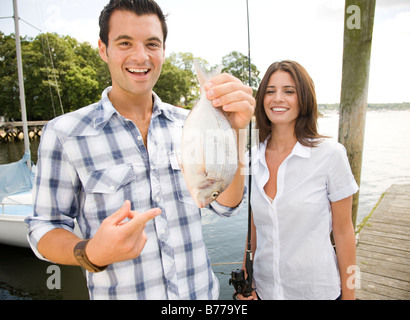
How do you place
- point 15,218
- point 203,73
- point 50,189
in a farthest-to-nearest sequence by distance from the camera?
1. point 15,218
2. point 50,189
3. point 203,73

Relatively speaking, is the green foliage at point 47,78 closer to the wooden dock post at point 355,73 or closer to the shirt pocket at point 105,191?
the wooden dock post at point 355,73

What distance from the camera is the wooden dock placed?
3.43m

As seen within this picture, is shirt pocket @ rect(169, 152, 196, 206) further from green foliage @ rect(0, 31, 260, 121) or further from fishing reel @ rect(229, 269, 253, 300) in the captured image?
green foliage @ rect(0, 31, 260, 121)

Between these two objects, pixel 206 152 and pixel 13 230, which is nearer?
pixel 206 152

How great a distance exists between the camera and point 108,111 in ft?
4.87

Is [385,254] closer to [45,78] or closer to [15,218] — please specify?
[15,218]

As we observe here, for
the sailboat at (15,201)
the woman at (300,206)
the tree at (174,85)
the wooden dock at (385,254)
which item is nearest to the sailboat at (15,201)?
the sailboat at (15,201)

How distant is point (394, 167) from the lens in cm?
1596

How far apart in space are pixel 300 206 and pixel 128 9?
5.29 ft

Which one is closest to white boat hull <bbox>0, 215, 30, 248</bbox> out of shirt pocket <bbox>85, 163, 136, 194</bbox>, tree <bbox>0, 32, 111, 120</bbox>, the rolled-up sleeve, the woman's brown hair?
the rolled-up sleeve

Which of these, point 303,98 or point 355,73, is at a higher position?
point 355,73

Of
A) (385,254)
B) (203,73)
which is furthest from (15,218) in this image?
(385,254)

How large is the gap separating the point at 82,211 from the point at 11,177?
7042mm

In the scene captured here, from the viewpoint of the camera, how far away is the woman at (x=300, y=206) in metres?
1.95
